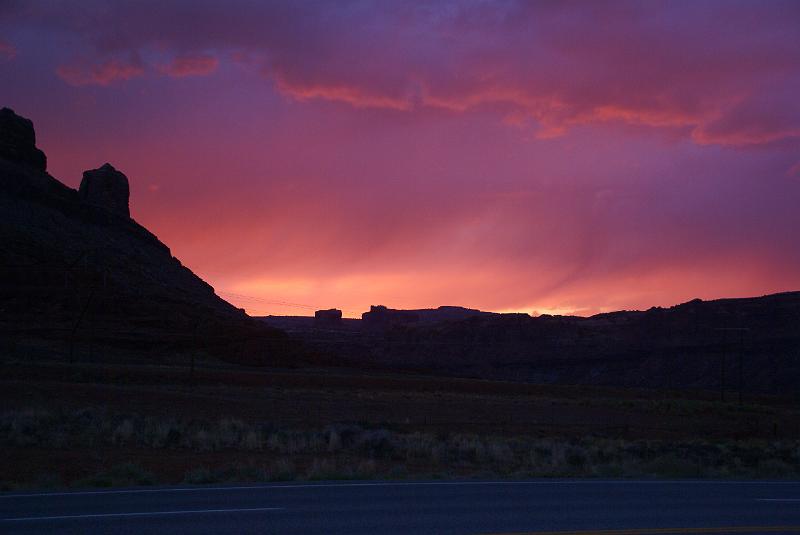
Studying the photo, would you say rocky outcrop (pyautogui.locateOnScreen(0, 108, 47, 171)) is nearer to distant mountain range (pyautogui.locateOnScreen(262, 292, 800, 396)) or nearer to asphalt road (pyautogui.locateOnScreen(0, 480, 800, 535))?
distant mountain range (pyautogui.locateOnScreen(262, 292, 800, 396))

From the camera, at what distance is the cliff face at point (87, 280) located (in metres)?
74.4

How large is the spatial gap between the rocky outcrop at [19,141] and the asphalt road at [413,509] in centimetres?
9914

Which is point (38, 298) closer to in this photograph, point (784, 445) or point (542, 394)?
point (542, 394)

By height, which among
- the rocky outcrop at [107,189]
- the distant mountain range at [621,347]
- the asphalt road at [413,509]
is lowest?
the asphalt road at [413,509]

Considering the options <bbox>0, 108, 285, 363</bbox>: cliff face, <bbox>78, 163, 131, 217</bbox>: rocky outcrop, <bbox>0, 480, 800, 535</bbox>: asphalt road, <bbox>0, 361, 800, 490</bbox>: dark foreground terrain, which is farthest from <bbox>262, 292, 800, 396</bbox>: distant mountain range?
<bbox>0, 480, 800, 535</bbox>: asphalt road

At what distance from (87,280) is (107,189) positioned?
3923 cm

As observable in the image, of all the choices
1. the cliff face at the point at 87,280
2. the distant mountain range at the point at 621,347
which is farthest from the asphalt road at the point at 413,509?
the distant mountain range at the point at 621,347

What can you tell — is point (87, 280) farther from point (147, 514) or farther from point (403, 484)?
point (147, 514)

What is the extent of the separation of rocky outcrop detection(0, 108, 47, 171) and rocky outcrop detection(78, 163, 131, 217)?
8.82 meters

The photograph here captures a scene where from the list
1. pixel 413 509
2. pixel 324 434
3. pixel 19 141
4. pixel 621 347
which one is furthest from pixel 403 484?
pixel 621 347

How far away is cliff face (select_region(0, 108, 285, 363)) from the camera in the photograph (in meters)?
74.4

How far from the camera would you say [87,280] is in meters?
82.2

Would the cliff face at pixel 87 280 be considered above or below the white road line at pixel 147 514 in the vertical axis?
above

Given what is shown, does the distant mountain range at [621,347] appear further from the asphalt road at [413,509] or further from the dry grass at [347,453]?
the asphalt road at [413,509]
